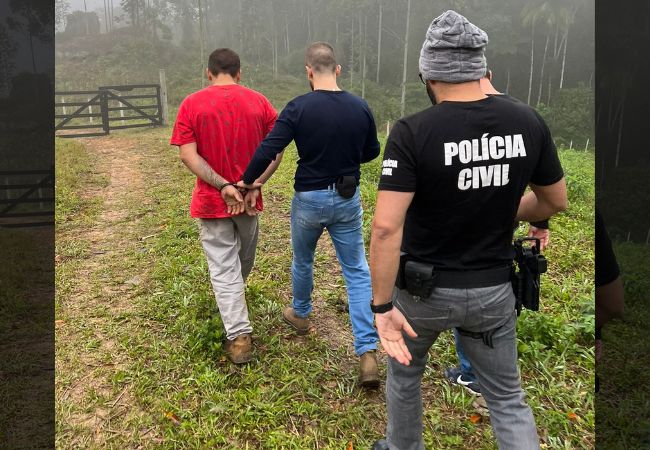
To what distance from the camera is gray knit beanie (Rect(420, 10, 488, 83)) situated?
6.06 ft

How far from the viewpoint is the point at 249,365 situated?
337 cm

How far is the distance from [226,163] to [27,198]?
1911 mm

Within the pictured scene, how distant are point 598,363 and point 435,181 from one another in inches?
33.9

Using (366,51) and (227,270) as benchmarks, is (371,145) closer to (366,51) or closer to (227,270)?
(227,270)

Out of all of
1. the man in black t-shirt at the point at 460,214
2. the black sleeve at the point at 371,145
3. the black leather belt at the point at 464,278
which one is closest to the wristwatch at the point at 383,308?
the man in black t-shirt at the point at 460,214

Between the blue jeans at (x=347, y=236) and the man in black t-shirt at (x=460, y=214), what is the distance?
40.5 inches

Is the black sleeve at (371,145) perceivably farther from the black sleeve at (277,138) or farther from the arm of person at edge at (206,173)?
the arm of person at edge at (206,173)

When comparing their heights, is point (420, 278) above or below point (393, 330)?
above

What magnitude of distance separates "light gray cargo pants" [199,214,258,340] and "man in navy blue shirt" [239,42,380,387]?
38 cm

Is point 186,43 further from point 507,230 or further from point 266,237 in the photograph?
point 507,230

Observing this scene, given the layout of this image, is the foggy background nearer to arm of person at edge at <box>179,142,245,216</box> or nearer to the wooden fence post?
the wooden fence post

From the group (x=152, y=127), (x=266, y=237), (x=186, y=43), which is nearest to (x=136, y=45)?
(x=186, y=43)

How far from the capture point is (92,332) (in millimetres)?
3885

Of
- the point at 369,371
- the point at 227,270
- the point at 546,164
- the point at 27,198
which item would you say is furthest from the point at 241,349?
the point at 546,164
